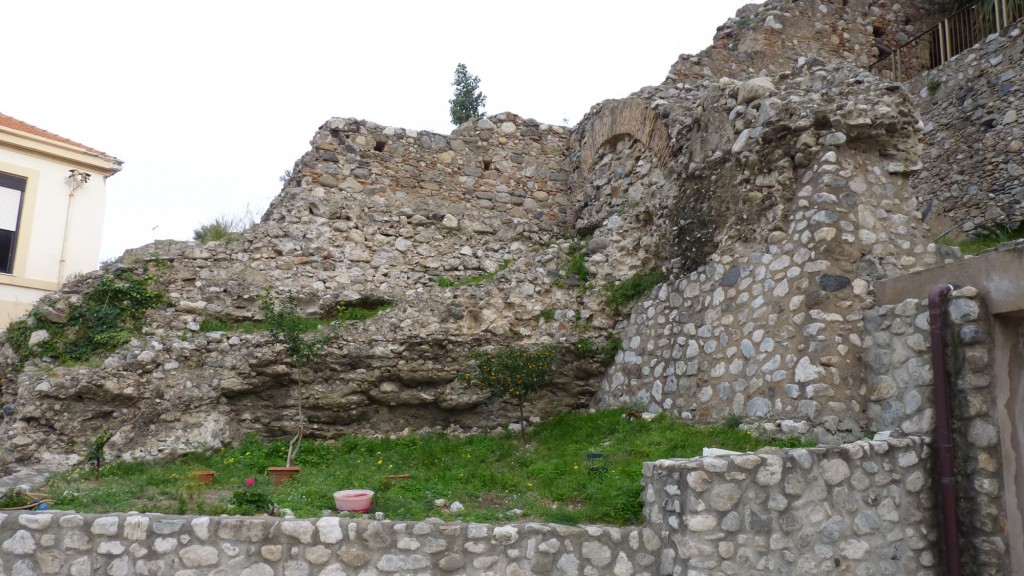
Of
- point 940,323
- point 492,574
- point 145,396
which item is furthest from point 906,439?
point 145,396

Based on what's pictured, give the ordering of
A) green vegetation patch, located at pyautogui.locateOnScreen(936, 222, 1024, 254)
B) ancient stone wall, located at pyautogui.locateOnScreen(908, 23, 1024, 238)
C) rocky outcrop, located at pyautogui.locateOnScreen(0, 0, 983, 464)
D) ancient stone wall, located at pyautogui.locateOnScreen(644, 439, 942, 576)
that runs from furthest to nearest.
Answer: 1. ancient stone wall, located at pyautogui.locateOnScreen(908, 23, 1024, 238)
2. green vegetation patch, located at pyautogui.locateOnScreen(936, 222, 1024, 254)
3. rocky outcrop, located at pyautogui.locateOnScreen(0, 0, 983, 464)
4. ancient stone wall, located at pyautogui.locateOnScreen(644, 439, 942, 576)

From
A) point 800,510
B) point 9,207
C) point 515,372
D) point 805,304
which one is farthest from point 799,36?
point 9,207

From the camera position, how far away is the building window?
16.9 metres

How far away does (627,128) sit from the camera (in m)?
10.1

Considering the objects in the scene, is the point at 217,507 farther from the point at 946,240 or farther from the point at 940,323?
the point at 946,240

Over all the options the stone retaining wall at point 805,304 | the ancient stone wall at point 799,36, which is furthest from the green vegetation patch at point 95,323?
the ancient stone wall at point 799,36

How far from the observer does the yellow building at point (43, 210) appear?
16891mm

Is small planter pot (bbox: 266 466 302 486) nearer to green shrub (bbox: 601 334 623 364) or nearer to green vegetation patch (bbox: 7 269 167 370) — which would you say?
green vegetation patch (bbox: 7 269 167 370)

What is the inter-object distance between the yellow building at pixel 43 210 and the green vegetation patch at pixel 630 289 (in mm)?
13291

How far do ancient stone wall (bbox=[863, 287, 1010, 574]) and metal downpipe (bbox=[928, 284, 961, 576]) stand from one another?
81 millimetres

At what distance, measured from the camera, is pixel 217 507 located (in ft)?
17.8

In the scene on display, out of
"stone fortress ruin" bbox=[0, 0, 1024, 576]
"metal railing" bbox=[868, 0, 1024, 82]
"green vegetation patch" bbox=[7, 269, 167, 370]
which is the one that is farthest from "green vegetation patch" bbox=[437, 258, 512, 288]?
"metal railing" bbox=[868, 0, 1024, 82]

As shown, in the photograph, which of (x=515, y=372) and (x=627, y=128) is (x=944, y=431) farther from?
(x=627, y=128)

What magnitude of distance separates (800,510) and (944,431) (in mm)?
1293
